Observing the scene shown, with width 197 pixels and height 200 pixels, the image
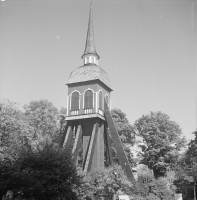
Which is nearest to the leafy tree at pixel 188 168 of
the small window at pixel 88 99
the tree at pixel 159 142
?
the tree at pixel 159 142

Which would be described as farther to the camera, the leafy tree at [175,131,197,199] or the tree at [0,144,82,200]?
the leafy tree at [175,131,197,199]

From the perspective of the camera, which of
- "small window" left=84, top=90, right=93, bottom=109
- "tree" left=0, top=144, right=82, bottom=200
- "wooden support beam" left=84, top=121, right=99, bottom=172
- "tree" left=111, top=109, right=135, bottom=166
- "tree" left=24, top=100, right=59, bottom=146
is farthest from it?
"tree" left=111, top=109, right=135, bottom=166

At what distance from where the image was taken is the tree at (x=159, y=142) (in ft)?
121

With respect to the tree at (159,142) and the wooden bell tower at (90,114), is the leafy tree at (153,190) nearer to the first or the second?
the wooden bell tower at (90,114)

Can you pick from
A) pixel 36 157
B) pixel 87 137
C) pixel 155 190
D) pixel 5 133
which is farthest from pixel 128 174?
pixel 5 133

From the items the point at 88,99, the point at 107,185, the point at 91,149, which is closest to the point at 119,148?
the point at 91,149

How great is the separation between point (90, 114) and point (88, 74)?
15.3 ft

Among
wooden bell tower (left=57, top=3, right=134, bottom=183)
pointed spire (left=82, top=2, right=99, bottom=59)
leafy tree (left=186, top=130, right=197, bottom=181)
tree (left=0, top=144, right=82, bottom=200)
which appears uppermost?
pointed spire (left=82, top=2, right=99, bottom=59)

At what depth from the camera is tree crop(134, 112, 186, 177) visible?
121ft

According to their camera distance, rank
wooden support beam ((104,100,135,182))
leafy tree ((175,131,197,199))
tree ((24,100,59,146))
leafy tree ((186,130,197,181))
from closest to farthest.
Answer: wooden support beam ((104,100,135,182)) < leafy tree ((186,130,197,181)) < leafy tree ((175,131,197,199)) < tree ((24,100,59,146))

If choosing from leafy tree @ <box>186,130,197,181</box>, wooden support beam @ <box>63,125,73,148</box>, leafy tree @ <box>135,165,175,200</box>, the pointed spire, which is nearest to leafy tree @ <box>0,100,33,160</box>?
wooden support beam @ <box>63,125,73,148</box>

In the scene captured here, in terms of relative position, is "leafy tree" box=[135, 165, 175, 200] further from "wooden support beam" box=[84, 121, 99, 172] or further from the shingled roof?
the shingled roof

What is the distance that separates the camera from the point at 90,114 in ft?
94.4

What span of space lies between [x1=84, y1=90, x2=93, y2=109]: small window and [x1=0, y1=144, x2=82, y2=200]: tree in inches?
416
